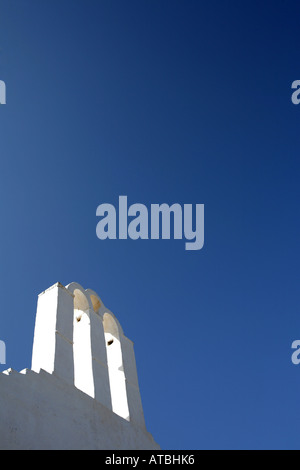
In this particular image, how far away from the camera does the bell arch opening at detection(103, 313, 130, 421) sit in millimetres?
11938

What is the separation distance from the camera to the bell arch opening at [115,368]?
1194 centimetres

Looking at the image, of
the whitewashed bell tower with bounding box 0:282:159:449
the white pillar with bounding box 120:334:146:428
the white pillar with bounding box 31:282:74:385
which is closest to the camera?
the whitewashed bell tower with bounding box 0:282:159:449

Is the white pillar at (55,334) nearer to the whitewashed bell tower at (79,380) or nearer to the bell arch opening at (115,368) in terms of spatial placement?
the whitewashed bell tower at (79,380)

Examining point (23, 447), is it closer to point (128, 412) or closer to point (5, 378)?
point (5, 378)

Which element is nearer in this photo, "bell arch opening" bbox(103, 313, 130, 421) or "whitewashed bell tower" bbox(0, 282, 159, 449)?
"whitewashed bell tower" bbox(0, 282, 159, 449)

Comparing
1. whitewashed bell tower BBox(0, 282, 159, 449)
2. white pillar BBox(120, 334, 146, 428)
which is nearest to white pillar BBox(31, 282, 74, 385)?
whitewashed bell tower BBox(0, 282, 159, 449)

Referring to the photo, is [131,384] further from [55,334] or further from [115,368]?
[55,334]

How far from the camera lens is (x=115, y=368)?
42.6ft

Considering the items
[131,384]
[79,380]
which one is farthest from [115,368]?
[79,380]

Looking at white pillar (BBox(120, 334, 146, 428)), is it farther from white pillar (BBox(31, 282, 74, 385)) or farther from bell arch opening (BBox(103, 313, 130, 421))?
white pillar (BBox(31, 282, 74, 385))
